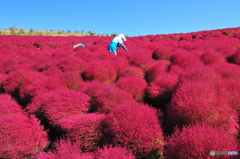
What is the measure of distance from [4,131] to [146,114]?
5.59 feet

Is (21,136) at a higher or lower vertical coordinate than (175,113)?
lower

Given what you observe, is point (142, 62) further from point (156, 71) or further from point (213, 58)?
point (213, 58)

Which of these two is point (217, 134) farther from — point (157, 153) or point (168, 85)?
point (168, 85)

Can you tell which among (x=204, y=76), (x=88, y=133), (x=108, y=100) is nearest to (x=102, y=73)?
(x=108, y=100)

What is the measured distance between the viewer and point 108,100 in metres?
1.89

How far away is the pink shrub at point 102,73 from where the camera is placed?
10.4 ft

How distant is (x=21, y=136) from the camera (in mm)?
1683

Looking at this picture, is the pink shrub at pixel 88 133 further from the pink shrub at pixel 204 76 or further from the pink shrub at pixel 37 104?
the pink shrub at pixel 204 76

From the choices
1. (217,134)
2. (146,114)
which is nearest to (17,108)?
(146,114)

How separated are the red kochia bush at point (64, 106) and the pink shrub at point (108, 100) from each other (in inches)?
7.3

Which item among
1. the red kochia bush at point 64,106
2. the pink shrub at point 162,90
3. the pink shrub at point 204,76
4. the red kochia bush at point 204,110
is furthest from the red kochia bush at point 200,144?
the red kochia bush at point 64,106

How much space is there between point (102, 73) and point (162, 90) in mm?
1476

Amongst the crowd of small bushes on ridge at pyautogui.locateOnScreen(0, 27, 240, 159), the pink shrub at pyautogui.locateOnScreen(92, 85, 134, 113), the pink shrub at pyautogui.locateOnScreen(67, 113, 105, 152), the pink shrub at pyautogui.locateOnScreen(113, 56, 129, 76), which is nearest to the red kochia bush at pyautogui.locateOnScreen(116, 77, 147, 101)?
the crowd of small bushes on ridge at pyautogui.locateOnScreen(0, 27, 240, 159)

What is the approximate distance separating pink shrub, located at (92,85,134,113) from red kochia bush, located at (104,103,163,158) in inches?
15.5
